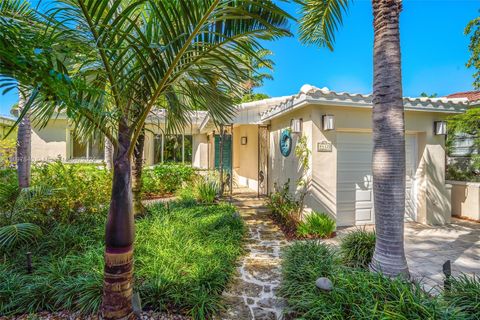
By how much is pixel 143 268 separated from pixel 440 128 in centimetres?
827

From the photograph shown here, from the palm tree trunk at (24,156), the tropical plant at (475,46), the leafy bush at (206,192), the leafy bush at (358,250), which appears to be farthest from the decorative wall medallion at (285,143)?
the tropical plant at (475,46)

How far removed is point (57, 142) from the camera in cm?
1245

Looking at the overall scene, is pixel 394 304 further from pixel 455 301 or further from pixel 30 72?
pixel 30 72

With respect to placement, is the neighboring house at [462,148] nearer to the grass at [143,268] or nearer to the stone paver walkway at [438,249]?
the stone paver walkway at [438,249]

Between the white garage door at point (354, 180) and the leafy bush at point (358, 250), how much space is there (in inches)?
103

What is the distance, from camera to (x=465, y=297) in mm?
2865

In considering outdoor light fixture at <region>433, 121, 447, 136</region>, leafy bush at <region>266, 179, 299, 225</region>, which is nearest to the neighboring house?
outdoor light fixture at <region>433, 121, 447, 136</region>

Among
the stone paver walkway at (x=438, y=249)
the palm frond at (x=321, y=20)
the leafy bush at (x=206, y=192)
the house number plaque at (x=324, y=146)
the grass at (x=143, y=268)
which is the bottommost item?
the stone paver walkway at (x=438, y=249)

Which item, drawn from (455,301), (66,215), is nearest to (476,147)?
(455,301)

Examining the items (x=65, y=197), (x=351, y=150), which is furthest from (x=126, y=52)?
(x=351, y=150)

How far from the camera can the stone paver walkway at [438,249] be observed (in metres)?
4.27

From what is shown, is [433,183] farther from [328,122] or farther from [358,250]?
[358,250]

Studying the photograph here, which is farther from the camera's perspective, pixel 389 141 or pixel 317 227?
pixel 317 227

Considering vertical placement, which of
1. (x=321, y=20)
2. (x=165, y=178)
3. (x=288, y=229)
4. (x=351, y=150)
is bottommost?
(x=288, y=229)
